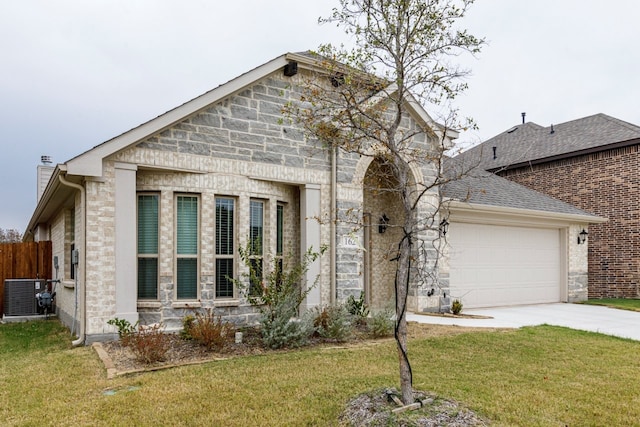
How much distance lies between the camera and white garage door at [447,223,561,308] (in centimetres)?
1248

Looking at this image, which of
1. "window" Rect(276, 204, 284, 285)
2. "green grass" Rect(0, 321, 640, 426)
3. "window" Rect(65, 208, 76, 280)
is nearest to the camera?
"green grass" Rect(0, 321, 640, 426)

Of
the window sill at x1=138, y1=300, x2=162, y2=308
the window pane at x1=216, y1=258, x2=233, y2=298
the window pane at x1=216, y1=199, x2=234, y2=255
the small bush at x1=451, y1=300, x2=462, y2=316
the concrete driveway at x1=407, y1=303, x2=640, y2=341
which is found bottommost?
the concrete driveway at x1=407, y1=303, x2=640, y2=341

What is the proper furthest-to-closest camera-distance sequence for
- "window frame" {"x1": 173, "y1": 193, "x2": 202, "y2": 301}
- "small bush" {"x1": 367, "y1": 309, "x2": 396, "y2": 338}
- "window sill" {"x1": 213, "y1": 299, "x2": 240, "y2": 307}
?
1. "window sill" {"x1": 213, "y1": 299, "x2": 240, "y2": 307}
2. "small bush" {"x1": 367, "y1": 309, "x2": 396, "y2": 338}
3. "window frame" {"x1": 173, "y1": 193, "x2": 202, "y2": 301}

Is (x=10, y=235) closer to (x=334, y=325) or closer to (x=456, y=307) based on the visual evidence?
(x=456, y=307)

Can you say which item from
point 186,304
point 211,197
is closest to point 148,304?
point 186,304

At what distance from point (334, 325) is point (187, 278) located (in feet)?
9.03

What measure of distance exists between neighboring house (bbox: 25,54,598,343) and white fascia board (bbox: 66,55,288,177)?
0.02m

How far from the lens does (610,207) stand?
1658cm

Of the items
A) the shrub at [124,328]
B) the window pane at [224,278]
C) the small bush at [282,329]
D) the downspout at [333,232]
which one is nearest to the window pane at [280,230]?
the downspout at [333,232]

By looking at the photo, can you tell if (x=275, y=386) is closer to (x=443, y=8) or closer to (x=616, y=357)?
(x=443, y=8)

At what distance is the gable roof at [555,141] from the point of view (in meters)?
16.7

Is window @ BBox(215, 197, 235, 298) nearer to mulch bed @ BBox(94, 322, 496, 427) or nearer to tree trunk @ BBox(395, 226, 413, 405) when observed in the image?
mulch bed @ BBox(94, 322, 496, 427)

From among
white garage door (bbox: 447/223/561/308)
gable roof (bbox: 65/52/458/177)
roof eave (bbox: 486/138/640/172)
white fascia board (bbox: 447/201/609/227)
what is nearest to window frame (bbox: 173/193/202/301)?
gable roof (bbox: 65/52/458/177)

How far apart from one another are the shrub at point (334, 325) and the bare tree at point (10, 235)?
36.2 m
